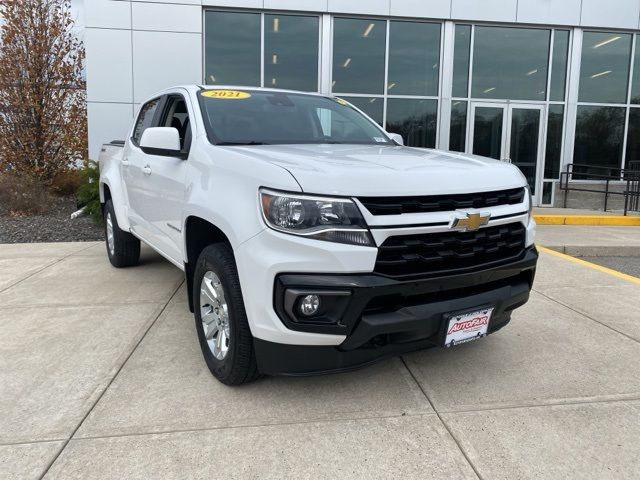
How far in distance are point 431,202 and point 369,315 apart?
649 millimetres

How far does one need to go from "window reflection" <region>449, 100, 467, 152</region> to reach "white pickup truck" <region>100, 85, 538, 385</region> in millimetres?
9935

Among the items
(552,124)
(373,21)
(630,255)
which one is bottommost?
(630,255)

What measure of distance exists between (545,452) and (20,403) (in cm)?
276

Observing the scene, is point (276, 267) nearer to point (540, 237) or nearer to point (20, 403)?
point (20, 403)

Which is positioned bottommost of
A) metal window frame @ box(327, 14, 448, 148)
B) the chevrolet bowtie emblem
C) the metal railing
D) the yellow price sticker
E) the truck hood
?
the metal railing

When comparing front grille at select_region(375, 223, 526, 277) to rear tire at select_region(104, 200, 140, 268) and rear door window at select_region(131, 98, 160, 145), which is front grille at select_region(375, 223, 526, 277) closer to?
rear door window at select_region(131, 98, 160, 145)

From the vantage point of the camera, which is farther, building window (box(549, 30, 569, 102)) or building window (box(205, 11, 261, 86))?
building window (box(549, 30, 569, 102))

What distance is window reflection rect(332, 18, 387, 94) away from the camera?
12.1 meters

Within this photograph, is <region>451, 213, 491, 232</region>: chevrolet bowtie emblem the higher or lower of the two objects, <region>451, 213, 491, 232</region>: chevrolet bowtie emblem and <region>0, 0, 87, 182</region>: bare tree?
the lower

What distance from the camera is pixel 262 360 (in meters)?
2.60

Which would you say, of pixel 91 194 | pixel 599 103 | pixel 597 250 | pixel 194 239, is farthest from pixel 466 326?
pixel 599 103

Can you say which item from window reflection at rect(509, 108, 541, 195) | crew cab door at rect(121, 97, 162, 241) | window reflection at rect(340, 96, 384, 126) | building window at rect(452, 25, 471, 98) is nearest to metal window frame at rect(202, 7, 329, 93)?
window reflection at rect(340, 96, 384, 126)

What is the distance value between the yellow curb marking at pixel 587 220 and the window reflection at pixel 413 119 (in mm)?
3446

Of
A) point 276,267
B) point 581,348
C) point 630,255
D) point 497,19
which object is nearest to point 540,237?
point 630,255
